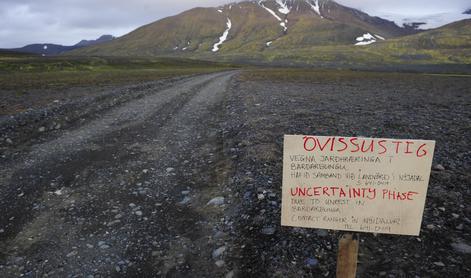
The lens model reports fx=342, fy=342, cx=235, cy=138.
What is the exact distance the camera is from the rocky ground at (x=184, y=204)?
614cm

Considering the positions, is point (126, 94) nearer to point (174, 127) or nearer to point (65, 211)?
point (174, 127)

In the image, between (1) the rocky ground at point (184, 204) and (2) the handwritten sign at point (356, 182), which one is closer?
(2) the handwritten sign at point (356, 182)

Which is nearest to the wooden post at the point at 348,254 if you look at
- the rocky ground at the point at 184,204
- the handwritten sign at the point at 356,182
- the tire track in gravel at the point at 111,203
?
the handwritten sign at the point at 356,182

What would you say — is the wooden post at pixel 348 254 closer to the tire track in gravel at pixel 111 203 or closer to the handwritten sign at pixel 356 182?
the handwritten sign at pixel 356 182

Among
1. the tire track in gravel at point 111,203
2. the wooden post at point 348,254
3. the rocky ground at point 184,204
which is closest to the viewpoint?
the wooden post at point 348,254

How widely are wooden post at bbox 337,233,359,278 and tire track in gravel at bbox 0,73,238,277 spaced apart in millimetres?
2520

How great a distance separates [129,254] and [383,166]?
4955 mm

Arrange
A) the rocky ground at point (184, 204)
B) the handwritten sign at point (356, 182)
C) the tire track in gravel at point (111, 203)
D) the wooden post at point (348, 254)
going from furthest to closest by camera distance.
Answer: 1. the tire track in gravel at point (111, 203)
2. the rocky ground at point (184, 204)
3. the wooden post at point (348, 254)
4. the handwritten sign at point (356, 182)

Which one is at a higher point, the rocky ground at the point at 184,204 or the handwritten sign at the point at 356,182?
the handwritten sign at the point at 356,182

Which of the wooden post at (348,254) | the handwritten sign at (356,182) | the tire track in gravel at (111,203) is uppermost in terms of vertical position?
the handwritten sign at (356,182)

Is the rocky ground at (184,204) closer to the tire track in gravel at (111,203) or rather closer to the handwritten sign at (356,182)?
the tire track in gravel at (111,203)

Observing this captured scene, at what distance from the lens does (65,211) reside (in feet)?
27.2

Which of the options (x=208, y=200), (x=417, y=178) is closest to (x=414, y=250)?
(x=417, y=178)

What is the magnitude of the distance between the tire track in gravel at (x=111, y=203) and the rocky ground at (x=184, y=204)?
0.03 meters
